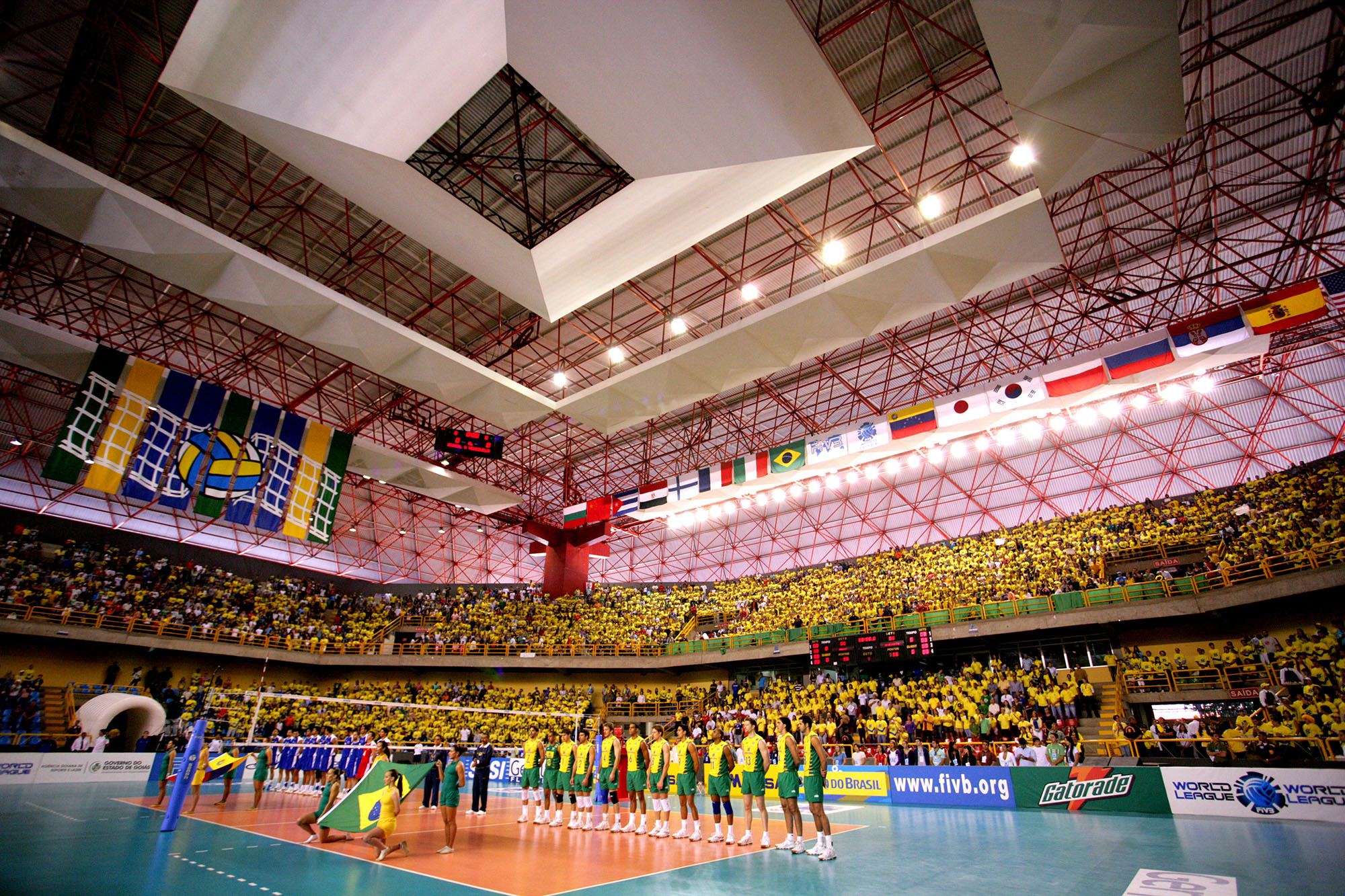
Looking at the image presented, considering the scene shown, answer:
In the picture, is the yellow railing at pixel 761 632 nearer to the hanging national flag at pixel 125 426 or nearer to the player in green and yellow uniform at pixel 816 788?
the hanging national flag at pixel 125 426

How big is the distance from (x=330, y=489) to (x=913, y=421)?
70.4 ft

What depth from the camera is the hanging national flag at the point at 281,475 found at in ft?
67.2

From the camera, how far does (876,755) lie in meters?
21.1

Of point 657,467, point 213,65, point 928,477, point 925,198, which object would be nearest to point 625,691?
point 657,467

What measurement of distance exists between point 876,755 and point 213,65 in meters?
25.2

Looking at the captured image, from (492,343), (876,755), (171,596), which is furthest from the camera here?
(171,596)

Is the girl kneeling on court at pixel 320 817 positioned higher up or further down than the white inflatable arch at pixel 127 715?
further down

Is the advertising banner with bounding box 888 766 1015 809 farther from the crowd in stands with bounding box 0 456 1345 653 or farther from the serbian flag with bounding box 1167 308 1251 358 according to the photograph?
the serbian flag with bounding box 1167 308 1251 358

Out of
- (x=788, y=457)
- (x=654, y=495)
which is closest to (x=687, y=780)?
(x=788, y=457)

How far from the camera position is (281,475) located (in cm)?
2136

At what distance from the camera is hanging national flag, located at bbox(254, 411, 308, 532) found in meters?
20.5

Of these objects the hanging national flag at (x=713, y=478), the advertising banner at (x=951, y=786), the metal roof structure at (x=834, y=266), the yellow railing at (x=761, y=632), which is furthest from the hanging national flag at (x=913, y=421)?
the advertising banner at (x=951, y=786)

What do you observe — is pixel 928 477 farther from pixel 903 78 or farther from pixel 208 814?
pixel 208 814

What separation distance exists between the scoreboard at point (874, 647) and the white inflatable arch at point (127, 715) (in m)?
27.1
